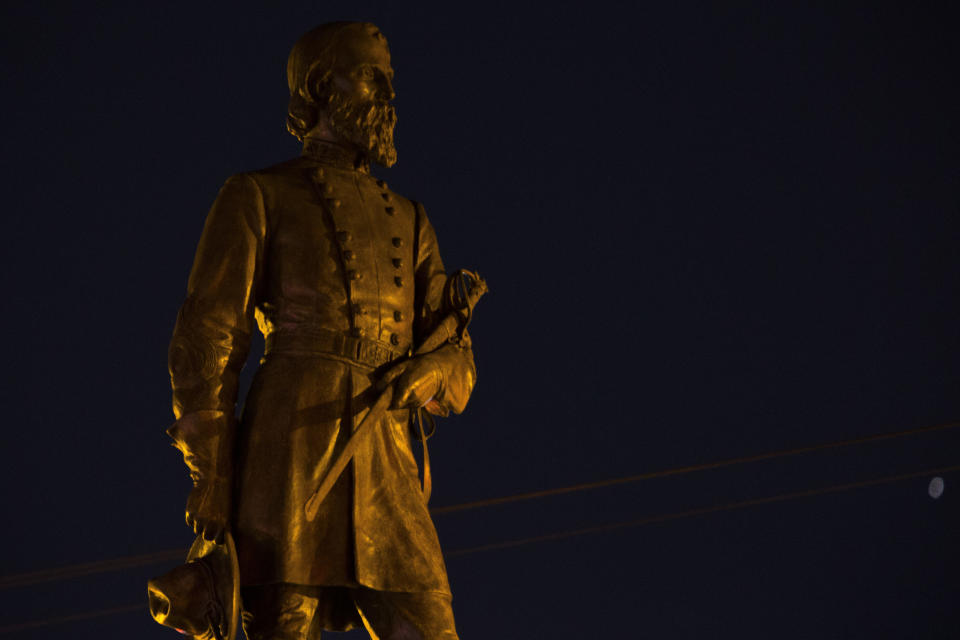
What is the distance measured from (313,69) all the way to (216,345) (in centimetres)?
69

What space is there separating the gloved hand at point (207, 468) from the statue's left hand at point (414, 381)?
1.16 ft

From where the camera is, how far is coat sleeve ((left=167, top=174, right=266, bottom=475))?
3365 millimetres

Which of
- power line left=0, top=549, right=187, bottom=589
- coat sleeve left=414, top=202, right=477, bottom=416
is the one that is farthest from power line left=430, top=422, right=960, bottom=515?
coat sleeve left=414, top=202, right=477, bottom=416

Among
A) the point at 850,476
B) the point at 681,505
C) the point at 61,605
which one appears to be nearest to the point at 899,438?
the point at 850,476

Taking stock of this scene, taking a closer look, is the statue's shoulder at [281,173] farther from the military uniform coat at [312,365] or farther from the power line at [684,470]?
the power line at [684,470]

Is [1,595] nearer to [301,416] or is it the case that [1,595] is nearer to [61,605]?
[61,605]

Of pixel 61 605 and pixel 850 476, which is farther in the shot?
pixel 850 476

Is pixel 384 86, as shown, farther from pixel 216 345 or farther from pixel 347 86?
pixel 216 345

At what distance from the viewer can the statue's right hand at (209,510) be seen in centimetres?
330

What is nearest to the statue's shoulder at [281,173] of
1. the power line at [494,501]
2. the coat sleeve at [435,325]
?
the coat sleeve at [435,325]

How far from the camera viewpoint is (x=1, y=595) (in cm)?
588

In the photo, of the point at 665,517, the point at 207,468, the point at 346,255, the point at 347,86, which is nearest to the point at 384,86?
the point at 347,86

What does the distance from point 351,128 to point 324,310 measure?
1.47ft

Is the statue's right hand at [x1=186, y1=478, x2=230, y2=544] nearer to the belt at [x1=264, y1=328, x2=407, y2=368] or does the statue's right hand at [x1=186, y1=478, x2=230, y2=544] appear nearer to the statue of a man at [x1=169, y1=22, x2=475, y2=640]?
the statue of a man at [x1=169, y1=22, x2=475, y2=640]
